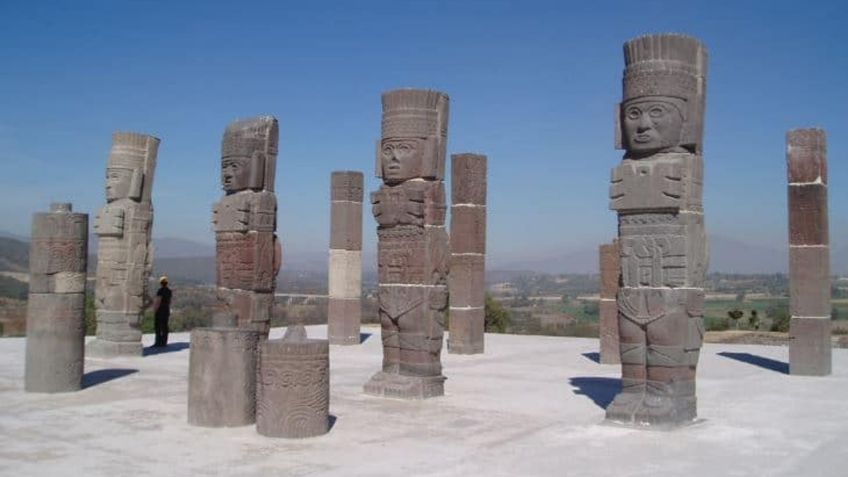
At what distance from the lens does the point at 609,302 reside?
15727 mm

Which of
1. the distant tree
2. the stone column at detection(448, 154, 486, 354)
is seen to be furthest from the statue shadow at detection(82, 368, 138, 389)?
the distant tree

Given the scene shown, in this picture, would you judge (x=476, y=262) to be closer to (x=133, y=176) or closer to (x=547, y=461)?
(x=133, y=176)

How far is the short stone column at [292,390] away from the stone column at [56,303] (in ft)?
13.2

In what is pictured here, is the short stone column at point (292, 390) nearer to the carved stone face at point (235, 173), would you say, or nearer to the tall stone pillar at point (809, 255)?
the carved stone face at point (235, 173)

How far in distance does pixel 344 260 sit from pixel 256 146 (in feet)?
23.4

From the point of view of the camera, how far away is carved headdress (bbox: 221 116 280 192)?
461 inches

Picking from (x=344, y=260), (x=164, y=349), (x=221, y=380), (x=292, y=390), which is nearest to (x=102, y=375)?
(x=164, y=349)

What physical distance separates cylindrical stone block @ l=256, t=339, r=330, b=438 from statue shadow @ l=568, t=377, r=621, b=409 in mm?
3843

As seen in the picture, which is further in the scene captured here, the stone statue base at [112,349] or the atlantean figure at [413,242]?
the stone statue base at [112,349]

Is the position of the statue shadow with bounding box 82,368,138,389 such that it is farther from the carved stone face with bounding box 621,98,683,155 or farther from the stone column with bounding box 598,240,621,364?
the stone column with bounding box 598,240,621,364

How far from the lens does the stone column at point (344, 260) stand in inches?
730

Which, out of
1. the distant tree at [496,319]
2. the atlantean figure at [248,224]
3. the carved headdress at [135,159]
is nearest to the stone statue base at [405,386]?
the atlantean figure at [248,224]

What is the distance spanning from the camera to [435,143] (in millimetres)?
11008

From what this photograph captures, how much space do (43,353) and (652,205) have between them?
7.73m
